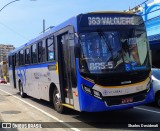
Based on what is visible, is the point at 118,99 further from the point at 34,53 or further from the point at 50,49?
the point at 34,53

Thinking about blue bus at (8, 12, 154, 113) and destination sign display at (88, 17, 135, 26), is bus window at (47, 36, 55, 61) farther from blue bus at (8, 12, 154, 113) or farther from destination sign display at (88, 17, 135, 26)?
destination sign display at (88, 17, 135, 26)

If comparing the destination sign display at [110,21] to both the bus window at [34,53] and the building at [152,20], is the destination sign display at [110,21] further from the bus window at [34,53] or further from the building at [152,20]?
the building at [152,20]

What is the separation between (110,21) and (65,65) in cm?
224

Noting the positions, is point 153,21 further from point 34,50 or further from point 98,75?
point 98,75

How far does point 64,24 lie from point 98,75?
8.42 ft

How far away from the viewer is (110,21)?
33.9 ft

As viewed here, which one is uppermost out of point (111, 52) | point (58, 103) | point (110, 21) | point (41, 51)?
point (110, 21)

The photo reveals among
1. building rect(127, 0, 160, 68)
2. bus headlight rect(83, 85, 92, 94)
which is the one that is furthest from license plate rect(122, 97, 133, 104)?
building rect(127, 0, 160, 68)

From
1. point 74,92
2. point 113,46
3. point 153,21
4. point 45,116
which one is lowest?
point 45,116

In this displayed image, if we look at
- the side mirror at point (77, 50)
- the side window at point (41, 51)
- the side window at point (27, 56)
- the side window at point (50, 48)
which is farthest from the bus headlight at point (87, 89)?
the side window at point (27, 56)

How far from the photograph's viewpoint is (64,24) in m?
11.4

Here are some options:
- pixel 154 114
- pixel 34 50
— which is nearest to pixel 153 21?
pixel 34 50

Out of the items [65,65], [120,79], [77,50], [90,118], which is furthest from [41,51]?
[120,79]

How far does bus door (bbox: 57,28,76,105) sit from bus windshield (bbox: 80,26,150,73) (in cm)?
101
